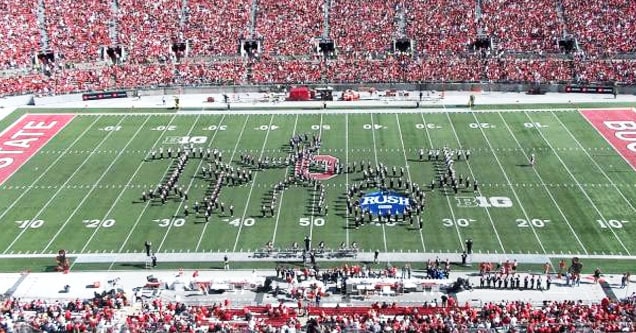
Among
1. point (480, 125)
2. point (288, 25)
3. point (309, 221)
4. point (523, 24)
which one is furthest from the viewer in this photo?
point (288, 25)

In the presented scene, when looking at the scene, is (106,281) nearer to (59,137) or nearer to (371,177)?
(371,177)

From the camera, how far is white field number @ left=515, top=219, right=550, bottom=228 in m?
35.4

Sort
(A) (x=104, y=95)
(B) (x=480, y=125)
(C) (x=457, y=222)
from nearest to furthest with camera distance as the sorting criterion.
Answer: (C) (x=457, y=222)
(B) (x=480, y=125)
(A) (x=104, y=95)

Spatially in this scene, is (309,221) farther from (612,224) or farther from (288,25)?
(288,25)

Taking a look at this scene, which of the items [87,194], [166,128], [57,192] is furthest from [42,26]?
[87,194]

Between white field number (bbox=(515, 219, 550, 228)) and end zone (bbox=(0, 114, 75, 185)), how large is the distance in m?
25.4

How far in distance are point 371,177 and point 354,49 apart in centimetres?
2423

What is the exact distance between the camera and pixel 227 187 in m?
40.3

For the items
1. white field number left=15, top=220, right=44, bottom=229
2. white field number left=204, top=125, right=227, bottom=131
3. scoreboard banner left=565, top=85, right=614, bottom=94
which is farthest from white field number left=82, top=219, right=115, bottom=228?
scoreboard banner left=565, top=85, right=614, bottom=94

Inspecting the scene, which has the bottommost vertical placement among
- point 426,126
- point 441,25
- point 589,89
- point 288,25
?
point 426,126

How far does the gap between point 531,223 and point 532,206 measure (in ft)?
6.25

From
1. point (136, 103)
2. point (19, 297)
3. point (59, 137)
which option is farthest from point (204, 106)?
point (19, 297)

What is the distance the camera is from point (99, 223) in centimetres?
3650

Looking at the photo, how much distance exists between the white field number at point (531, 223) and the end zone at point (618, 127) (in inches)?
348
